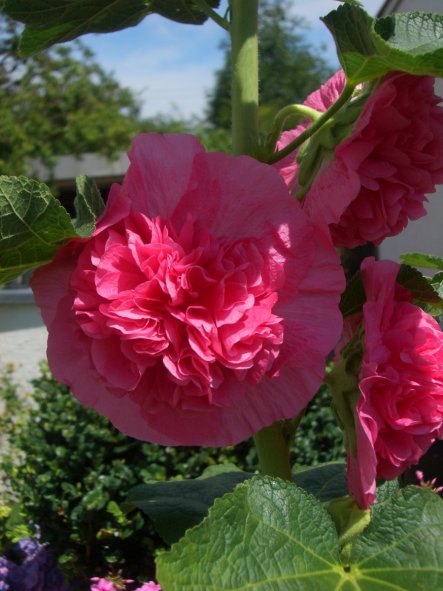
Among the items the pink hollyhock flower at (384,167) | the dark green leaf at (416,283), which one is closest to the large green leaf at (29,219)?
the pink hollyhock flower at (384,167)

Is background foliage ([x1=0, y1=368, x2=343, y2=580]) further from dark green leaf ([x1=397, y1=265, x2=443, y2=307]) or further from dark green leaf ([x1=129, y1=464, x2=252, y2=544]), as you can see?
dark green leaf ([x1=397, y1=265, x2=443, y2=307])

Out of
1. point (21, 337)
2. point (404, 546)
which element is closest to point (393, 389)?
point (404, 546)

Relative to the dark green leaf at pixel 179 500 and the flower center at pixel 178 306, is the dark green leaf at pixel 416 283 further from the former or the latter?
the dark green leaf at pixel 179 500

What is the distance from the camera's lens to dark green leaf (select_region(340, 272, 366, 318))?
2.61 ft

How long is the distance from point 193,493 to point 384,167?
524mm

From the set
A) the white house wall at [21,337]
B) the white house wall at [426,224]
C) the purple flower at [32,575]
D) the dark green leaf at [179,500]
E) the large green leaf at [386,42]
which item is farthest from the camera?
the white house wall at [21,337]

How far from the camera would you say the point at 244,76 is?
796 millimetres

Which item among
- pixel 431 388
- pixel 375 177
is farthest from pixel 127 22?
pixel 431 388

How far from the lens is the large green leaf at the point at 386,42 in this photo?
1.88 ft

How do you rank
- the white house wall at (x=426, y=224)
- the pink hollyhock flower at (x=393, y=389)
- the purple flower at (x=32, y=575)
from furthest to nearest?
1. the white house wall at (x=426, y=224)
2. the purple flower at (x=32, y=575)
3. the pink hollyhock flower at (x=393, y=389)

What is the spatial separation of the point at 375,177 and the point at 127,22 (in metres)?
Result: 0.46

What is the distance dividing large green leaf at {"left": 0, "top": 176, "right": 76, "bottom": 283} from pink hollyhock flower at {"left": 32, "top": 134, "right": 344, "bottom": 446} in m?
0.02

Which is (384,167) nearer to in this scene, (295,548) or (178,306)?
(178,306)

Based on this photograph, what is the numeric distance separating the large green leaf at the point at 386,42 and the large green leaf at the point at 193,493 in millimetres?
527
